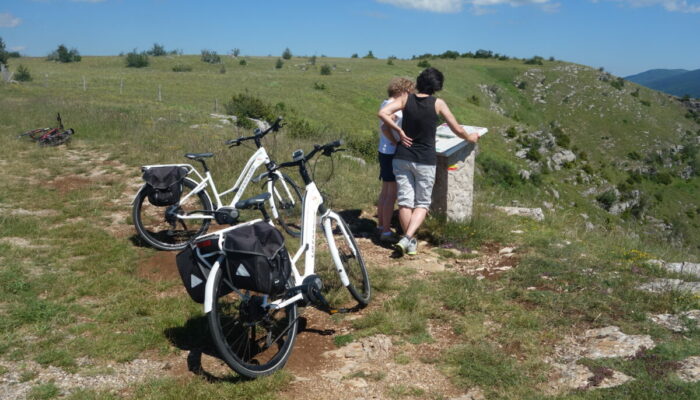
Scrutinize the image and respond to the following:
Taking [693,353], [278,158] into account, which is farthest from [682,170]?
[693,353]

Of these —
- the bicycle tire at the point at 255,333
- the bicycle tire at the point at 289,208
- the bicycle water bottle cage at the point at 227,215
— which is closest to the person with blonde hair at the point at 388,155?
the bicycle tire at the point at 289,208

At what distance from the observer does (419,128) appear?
628cm

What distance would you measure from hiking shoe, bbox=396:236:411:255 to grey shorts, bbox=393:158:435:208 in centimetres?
43

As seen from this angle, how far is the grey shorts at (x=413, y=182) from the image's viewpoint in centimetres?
642

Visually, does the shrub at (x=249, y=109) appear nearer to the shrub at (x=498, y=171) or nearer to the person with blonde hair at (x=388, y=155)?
the shrub at (x=498, y=171)

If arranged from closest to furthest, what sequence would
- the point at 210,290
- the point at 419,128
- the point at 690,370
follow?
1. the point at 210,290
2. the point at 690,370
3. the point at 419,128

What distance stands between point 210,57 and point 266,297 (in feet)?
203

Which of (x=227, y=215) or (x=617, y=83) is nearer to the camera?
(x=227, y=215)

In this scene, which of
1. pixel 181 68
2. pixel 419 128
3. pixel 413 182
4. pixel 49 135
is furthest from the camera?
pixel 181 68

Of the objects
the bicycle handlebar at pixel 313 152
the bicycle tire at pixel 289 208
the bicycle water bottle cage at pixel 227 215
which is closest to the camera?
the bicycle water bottle cage at pixel 227 215

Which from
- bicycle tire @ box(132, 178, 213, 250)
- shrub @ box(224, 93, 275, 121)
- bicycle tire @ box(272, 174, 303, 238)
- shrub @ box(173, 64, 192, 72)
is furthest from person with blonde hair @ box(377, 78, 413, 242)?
shrub @ box(173, 64, 192, 72)

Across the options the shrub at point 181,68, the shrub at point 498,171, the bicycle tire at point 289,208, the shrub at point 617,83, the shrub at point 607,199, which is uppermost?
the shrub at point 617,83

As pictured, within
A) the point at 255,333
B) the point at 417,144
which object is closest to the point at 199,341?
the point at 255,333

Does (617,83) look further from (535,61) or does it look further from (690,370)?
(690,370)
